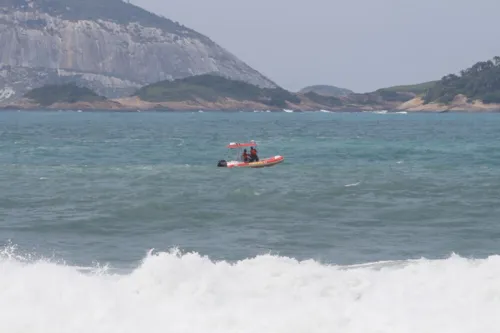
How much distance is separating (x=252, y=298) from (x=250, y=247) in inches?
361

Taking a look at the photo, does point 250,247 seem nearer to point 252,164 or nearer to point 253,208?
point 253,208

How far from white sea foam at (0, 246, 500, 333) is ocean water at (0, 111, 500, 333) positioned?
0.05 metres

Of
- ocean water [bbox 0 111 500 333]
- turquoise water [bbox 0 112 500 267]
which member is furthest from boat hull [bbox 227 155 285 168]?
ocean water [bbox 0 111 500 333]

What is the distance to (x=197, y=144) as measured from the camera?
91.8 m

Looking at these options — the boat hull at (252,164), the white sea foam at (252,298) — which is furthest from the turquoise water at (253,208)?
the white sea foam at (252,298)

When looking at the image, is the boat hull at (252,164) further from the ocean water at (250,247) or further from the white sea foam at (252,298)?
the white sea foam at (252,298)

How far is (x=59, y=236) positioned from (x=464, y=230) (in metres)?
14.3

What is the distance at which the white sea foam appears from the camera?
62.0 feet

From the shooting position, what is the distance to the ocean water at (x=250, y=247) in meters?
19.4

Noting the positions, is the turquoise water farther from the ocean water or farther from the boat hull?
the boat hull

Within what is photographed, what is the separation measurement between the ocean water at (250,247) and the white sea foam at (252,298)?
46 mm

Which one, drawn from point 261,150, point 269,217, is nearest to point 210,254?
point 269,217

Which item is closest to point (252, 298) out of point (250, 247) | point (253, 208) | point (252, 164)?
point (250, 247)

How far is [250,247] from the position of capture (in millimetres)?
29625
